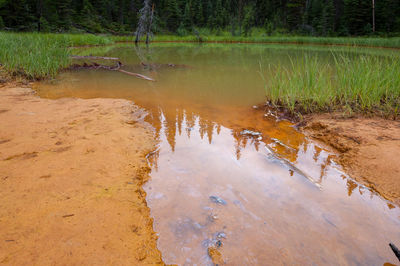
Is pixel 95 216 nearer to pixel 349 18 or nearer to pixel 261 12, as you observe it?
pixel 349 18

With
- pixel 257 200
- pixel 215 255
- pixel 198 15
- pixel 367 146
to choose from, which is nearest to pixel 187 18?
pixel 198 15

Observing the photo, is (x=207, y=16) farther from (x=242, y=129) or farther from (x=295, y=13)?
(x=242, y=129)

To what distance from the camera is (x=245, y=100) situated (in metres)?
4.26

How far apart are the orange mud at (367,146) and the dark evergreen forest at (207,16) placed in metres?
Result: 23.9

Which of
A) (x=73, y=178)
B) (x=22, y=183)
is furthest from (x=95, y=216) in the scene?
(x=22, y=183)

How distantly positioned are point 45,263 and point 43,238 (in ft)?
0.52

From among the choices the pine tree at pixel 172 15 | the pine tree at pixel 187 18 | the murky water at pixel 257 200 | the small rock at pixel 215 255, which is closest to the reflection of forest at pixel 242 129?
the murky water at pixel 257 200

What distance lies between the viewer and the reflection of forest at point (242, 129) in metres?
2.22

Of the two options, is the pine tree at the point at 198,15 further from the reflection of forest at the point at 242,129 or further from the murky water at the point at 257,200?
the murky water at the point at 257,200

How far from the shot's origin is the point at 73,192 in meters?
1.47

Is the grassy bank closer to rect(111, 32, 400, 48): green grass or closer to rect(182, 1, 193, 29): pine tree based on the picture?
rect(111, 32, 400, 48): green grass

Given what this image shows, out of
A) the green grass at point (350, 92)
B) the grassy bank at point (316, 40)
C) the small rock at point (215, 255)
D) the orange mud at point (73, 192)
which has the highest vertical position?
the grassy bank at point (316, 40)

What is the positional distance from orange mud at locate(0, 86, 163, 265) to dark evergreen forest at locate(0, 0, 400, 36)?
22.8 meters

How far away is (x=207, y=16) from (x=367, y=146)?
A: 128ft
